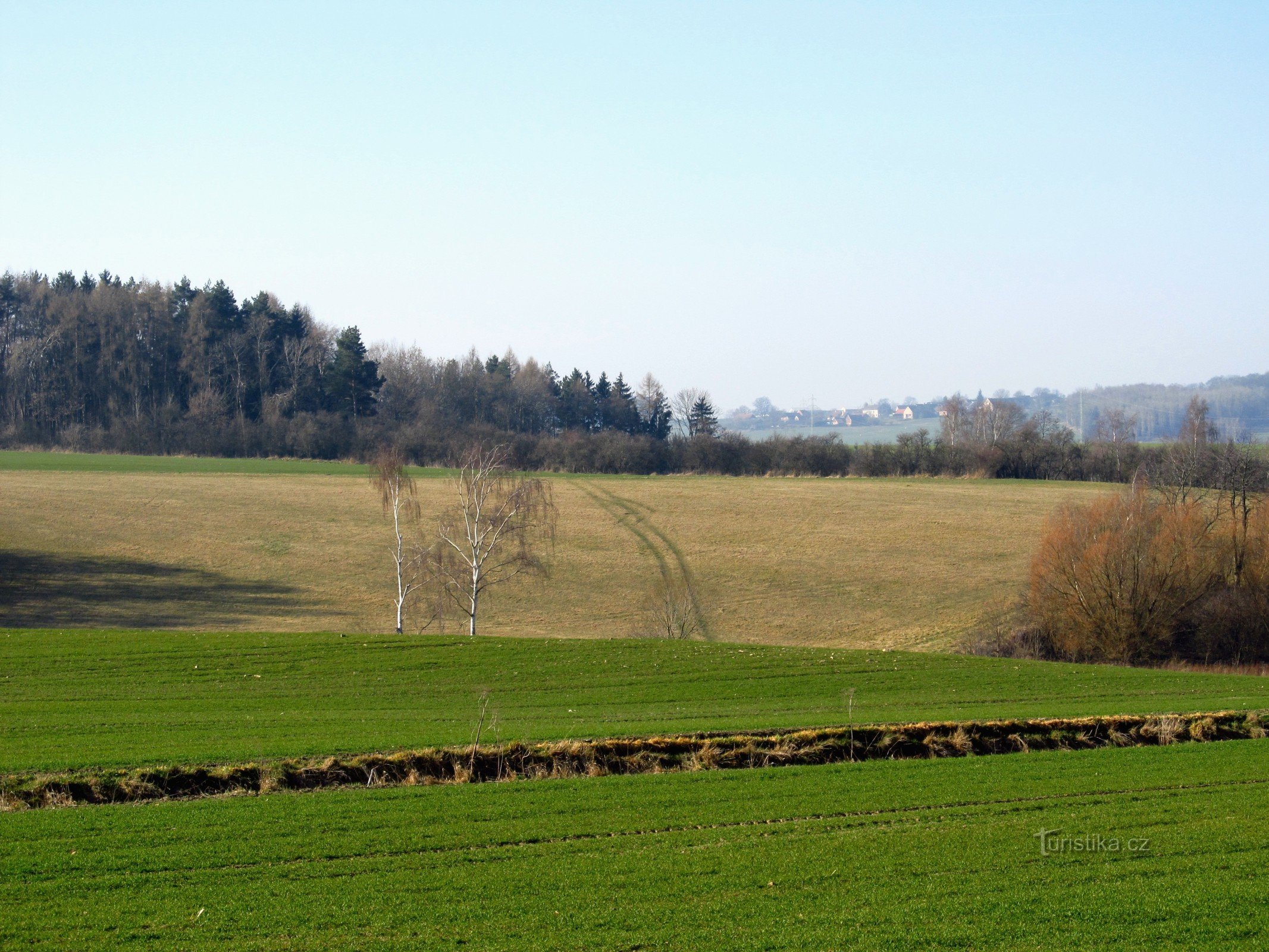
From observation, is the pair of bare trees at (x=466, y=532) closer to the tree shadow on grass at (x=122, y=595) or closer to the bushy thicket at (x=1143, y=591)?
the tree shadow on grass at (x=122, y=595)

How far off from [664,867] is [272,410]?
96.1m

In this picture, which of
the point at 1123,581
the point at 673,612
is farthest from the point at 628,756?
Answer: the point at 1123,581

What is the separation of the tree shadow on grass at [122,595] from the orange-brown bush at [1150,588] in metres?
35.4

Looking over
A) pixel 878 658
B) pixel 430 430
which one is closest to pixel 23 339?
pixel 430 430

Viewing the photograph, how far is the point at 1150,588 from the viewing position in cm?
4162

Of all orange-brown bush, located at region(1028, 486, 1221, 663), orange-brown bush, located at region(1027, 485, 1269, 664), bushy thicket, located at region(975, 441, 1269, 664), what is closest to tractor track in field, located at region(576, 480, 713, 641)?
bushy thicket, located at region(975, 441, 1269, 664)

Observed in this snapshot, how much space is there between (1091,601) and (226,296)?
309 feet

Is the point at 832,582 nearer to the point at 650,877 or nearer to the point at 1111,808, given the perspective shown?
the point at 1111,808

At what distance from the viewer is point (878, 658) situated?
3073 cm

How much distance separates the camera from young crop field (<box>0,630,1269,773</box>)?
17.2 m

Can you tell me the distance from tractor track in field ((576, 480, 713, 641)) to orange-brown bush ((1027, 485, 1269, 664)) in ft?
51.7

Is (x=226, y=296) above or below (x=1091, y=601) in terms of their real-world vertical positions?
above

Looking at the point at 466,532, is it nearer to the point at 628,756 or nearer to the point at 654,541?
the point at 654,541

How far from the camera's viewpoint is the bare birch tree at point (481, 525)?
4175 centimetres
